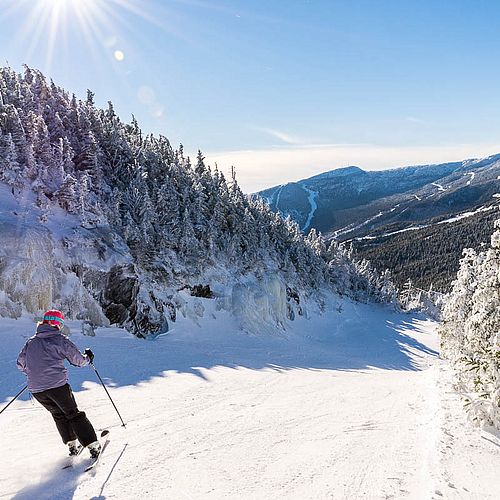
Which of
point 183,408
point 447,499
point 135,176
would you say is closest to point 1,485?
point 183,408

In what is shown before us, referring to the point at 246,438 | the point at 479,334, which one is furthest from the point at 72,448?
the point at 479,334

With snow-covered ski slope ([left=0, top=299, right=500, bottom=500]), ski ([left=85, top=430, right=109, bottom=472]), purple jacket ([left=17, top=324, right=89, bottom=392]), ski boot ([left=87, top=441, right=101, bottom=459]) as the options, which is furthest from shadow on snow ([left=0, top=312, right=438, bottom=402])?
ski boot ([left=87, top=441, right=101, bottom=459])

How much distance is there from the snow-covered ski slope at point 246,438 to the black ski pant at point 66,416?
1.07 ft

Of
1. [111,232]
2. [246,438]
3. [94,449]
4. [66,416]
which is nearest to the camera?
[94,449]

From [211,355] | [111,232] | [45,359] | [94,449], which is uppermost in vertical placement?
[111,232]

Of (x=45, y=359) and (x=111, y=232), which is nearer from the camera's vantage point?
(x=45, y=359)

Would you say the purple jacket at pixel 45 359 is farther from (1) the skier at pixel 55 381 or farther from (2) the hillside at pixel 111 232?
(2) the hillside at pixel 111 232

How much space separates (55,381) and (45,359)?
0.31 m

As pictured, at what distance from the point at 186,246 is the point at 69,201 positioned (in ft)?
28.3

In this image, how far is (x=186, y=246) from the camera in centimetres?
2562

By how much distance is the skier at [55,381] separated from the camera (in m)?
4.93

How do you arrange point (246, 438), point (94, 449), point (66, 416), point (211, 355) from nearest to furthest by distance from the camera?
1. point (94, 449)
2. point (66, 416)
3. point (246, 438)
4. point (211, 355)

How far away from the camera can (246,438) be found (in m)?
5.88

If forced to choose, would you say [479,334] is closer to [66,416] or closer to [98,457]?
[98,457]
